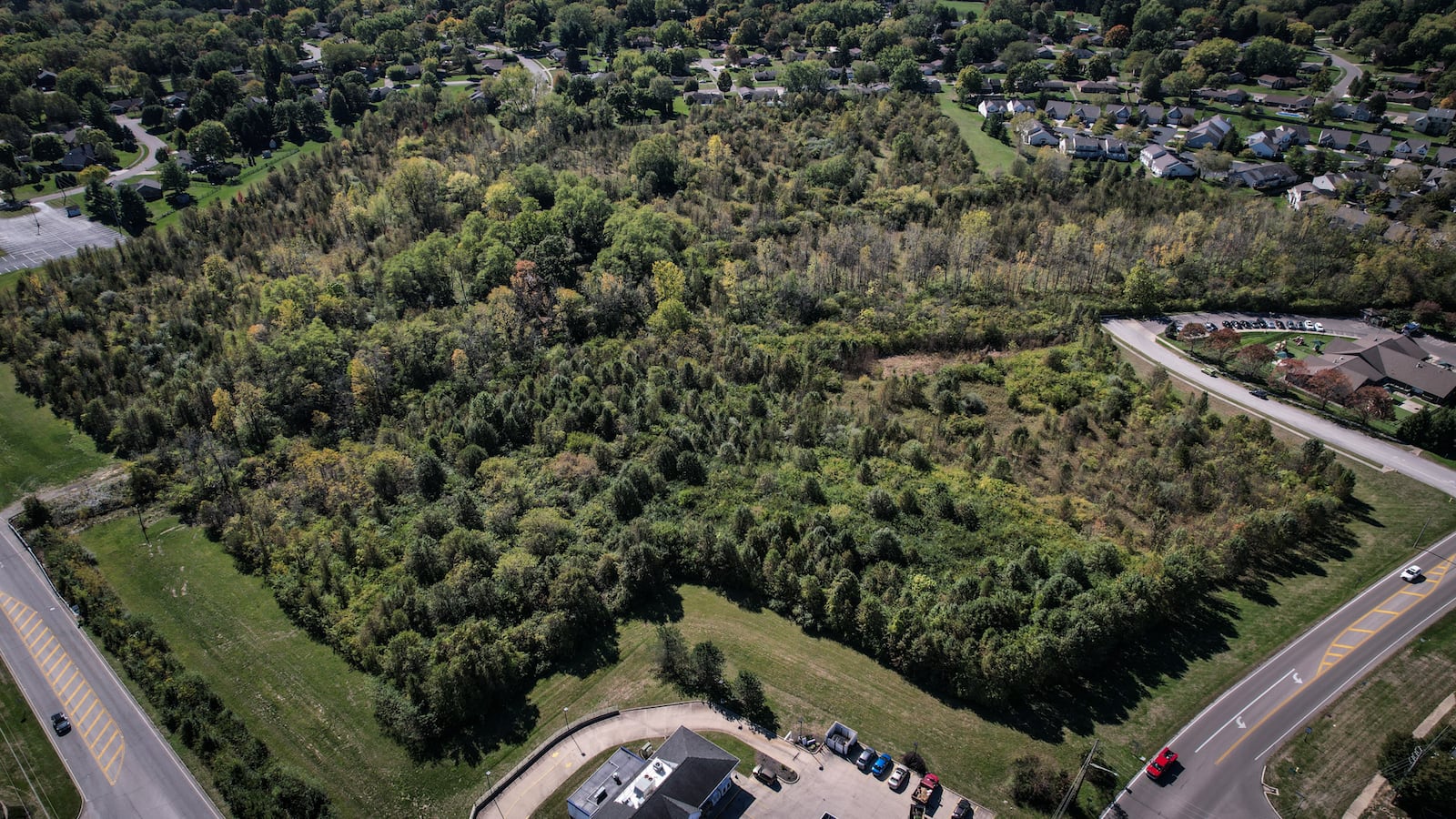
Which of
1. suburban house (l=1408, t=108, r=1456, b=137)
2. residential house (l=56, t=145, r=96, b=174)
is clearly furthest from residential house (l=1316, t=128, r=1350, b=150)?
residential house (l=56, t=145, r=96, b=174)

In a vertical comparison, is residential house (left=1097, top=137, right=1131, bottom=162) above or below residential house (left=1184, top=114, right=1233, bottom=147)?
below

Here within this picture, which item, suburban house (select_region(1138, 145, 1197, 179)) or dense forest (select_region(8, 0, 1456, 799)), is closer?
dense forest (select_region(8, 0, 1456, 799))

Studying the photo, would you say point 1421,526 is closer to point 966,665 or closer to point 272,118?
point 966,665

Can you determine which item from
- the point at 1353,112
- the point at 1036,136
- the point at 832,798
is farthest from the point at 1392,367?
the point at 1353,112

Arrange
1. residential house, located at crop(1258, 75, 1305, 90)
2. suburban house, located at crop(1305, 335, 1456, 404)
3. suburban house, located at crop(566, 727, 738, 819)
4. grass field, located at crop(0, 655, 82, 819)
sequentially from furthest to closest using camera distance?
residential house, located at crop(1258, 75, 1305, 90) < suburban house, located at crop(1305, 335, 1456, 404) < grass field, located at crop(0, 655, 82, 819) < suburban house, located at crop(566, 727, 738, 819)

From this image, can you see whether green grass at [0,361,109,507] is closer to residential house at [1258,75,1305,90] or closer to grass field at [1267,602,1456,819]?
grass field at [1267,602,1456,819]

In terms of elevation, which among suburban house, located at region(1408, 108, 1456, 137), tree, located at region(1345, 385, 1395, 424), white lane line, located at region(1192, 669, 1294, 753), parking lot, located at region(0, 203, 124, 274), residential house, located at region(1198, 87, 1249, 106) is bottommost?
parking lot, located at region(0, 203, 124, 274)
